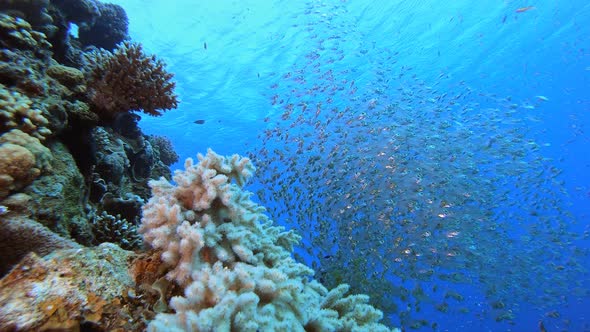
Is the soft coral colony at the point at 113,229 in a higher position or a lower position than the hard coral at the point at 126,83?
lower

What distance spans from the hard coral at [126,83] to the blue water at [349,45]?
11658mm

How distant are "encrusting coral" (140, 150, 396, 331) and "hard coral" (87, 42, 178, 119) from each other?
10.8 feet

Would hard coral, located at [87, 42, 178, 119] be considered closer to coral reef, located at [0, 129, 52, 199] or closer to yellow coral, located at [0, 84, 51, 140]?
yellow coral, located at [0, 84, 51, 140]

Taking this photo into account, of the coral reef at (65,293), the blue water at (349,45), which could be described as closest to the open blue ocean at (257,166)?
→ the coral reef at (65,293)

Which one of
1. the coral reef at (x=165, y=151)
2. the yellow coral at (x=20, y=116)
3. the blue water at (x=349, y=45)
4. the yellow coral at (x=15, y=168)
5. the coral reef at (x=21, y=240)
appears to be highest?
the blue water at (x=349, y=45)

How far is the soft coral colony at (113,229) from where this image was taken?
211 centimetres

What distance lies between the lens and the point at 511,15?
2286cm

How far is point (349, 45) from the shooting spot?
23.3m

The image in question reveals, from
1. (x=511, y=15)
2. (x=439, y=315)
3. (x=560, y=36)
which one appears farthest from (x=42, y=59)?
(x=439, y=315)

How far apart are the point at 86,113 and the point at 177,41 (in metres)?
18.3

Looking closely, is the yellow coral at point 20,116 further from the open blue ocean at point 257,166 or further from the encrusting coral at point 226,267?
the encrusting coral at point 226,267

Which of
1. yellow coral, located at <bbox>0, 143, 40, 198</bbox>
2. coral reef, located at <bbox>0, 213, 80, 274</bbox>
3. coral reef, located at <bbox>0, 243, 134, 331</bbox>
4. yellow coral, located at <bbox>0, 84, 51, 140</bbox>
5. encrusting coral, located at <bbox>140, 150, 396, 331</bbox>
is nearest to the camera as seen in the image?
coral reef, located at <bbox>0, 243, 134, 331</bbox>

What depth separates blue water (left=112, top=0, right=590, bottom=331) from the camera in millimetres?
20031

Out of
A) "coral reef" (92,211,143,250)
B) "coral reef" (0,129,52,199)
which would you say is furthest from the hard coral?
"coral reef" (0,129,52,199)
